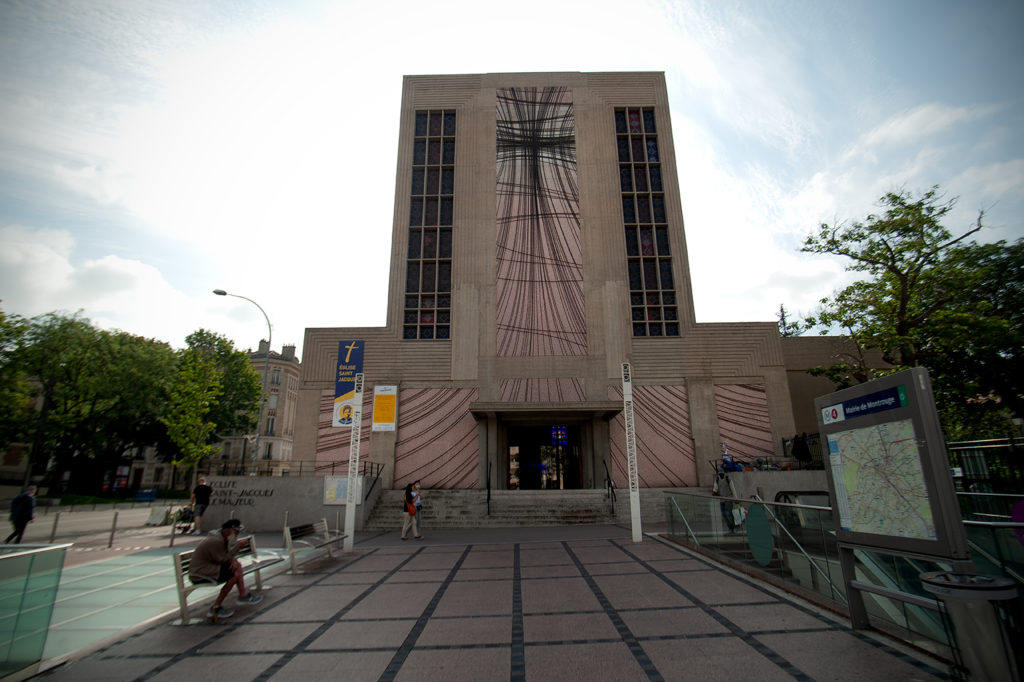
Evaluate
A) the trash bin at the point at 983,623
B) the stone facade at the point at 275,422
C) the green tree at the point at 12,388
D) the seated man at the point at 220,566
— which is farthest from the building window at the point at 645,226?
the stone facade at the point at 275,422

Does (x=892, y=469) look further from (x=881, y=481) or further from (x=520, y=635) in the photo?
(x=520, y=635)

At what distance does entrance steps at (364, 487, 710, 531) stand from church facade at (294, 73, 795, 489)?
320cm

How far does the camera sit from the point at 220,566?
22.2 feet

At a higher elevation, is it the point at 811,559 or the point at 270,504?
the point at 270,504

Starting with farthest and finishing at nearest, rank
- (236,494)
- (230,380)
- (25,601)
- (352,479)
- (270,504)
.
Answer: (230,380), (236,494), (270,504), (352,479), (25,601)

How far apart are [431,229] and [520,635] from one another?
934 inches

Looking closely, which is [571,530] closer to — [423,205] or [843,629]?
[843,629]

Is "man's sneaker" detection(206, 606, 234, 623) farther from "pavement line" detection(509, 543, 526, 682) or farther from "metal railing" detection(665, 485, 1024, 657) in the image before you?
"metal railing" detection(665, 485, 1024, 657)

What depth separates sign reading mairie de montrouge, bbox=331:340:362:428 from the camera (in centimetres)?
2316

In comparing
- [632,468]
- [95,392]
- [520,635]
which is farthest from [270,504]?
[95,392]

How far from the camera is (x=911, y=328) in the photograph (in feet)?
63.2

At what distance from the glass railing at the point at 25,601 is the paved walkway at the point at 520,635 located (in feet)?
1.18

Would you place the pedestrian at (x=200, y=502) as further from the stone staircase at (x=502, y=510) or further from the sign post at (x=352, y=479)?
the sign post at (x=352, y=479)

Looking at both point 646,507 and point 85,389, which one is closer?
point 646,507
